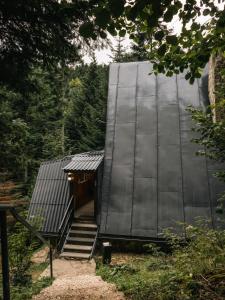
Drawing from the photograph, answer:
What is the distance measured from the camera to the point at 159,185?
34.8 feet

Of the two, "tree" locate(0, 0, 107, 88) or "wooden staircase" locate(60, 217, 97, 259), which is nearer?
"tree" locate(0, 0, 107, 88)

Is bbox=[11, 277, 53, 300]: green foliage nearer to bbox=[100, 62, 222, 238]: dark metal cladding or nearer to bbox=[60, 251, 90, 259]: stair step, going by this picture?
bbox=[60, 251, 90, 259]: stair step

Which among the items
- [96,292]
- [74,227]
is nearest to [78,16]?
[96,292]

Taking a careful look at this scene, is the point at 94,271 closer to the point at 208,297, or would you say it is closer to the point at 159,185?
the point at 159,185

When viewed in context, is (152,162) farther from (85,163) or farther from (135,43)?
(135,43)

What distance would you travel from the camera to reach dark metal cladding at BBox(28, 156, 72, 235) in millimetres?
11578

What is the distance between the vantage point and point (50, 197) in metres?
12.4

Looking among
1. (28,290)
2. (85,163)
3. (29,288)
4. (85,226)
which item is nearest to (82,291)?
(28,290)

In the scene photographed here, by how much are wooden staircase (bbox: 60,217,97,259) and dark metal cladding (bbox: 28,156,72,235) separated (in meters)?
0.63

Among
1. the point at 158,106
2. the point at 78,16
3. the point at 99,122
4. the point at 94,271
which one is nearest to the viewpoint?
the point at 78,16

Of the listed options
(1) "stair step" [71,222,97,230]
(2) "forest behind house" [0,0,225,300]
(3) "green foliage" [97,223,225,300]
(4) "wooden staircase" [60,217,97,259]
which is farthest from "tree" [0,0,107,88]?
(1) "stair step" [71,222,97,230]

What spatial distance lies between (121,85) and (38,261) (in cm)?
772

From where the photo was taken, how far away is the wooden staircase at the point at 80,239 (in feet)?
33.8

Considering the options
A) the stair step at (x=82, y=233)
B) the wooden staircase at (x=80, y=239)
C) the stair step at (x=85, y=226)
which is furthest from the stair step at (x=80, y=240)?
the stair step at (x=85, y=226)
